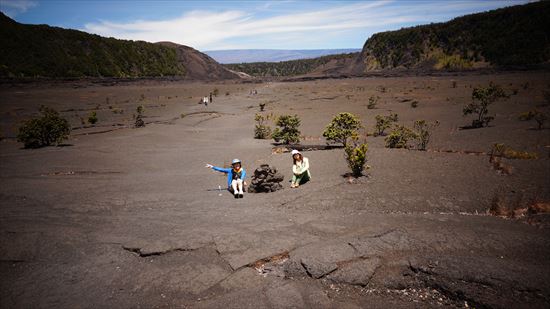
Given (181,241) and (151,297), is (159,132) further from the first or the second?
(151,297)

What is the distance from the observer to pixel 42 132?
18609mm

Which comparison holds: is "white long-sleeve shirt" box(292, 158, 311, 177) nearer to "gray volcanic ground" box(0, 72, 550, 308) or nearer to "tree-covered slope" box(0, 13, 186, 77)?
"gray volcanic ground" box(0, 72, 550, 308)

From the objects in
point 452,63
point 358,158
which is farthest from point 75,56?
point 452,63

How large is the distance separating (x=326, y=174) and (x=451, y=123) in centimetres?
1455

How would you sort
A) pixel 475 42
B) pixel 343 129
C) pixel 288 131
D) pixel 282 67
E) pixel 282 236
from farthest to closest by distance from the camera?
pixel 282 67
pixel 475 42
pixel 288 131
pixel 343 129
pixel 282 236

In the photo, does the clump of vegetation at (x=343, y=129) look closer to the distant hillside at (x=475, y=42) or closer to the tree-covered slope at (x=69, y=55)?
the distant hillside at (x=475, y=42)

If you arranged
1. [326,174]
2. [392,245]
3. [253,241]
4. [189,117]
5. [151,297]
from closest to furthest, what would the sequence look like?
[151,297] < [392,245] < [253,241] < [326,174] < [189,117]

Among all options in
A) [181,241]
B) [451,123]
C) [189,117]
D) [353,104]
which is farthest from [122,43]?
[181,241]

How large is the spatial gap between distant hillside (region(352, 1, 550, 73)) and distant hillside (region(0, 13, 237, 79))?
190 feet

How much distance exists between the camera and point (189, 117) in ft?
102

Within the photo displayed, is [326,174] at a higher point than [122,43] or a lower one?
lower

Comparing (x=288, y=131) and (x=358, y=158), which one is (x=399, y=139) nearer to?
(x=288, y=131)

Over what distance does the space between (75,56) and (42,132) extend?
6823cm

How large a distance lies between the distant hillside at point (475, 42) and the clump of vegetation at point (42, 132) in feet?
234
